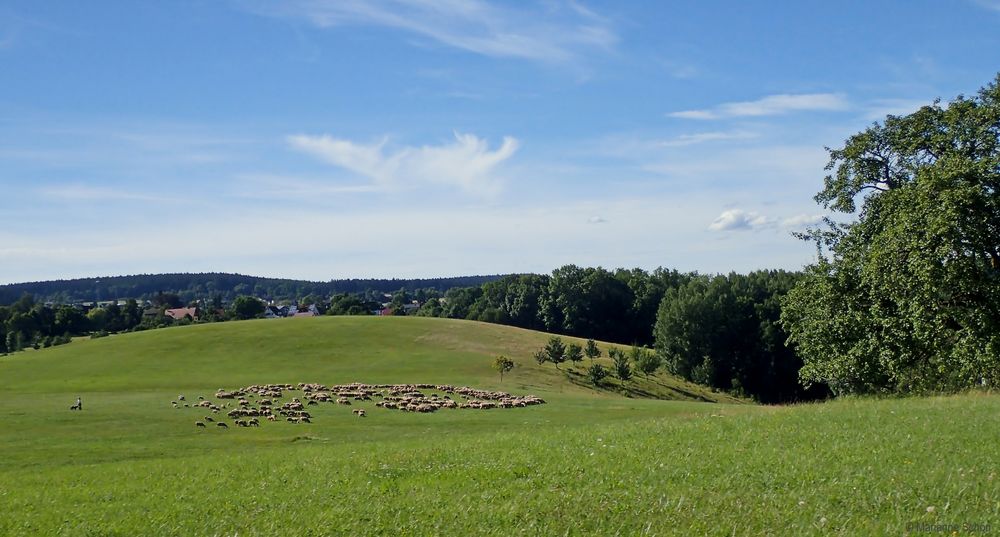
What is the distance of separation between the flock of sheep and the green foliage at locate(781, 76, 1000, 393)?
20.3 m

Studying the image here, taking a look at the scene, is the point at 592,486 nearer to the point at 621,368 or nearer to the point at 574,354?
the point at 621,368

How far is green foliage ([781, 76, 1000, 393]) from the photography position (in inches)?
1276

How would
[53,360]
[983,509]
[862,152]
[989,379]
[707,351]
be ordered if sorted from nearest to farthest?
1. [983,509]
2. [989,379]
3. [862,152]
4. [53,360]
5. [707,351]

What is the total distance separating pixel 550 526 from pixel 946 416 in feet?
53.4

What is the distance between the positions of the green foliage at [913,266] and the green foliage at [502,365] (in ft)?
115

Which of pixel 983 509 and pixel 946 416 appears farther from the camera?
pixel 946 416

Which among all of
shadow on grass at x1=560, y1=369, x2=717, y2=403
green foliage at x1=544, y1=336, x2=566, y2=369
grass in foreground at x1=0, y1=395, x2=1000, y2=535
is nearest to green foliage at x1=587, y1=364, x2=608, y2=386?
shadow on grass at x1=560, y1=369, x2=717, y2=403

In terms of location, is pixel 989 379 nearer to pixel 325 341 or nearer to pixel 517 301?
pixel 325 341

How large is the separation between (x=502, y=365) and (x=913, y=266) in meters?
45.3

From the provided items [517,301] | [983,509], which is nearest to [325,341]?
[517,301]

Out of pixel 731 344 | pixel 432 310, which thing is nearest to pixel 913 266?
pixel 731 344

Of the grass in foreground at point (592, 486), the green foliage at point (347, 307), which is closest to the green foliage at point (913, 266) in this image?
the grass in foreground at point (592, 486)

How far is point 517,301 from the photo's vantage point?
509 feet

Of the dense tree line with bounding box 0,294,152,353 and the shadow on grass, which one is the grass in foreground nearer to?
the shadow on grass
